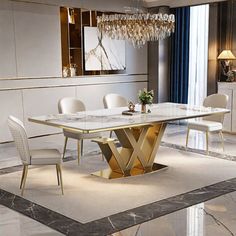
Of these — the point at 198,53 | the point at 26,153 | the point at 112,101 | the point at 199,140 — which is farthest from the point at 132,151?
the point at 198,53

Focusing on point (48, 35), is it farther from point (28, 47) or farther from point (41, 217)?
point (41, 217)

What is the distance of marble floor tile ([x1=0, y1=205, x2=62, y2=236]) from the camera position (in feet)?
10.7

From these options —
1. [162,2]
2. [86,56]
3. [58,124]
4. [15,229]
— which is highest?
[162,2]

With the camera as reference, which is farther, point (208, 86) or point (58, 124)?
point (208, 86)

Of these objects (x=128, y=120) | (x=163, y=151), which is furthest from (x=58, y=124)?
(x=163, y=151)

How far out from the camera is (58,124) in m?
4.37

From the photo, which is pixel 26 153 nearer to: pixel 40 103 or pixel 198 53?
pixel 40 103

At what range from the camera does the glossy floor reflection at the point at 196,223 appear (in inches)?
127

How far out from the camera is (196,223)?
→ 341 centimetres

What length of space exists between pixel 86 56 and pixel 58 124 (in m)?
3.75

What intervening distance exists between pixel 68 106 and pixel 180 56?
12.3 ft

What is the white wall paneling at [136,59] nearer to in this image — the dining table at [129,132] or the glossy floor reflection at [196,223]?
the dining table at [129,132]

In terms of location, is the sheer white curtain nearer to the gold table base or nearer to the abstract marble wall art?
the abstract marble wall art

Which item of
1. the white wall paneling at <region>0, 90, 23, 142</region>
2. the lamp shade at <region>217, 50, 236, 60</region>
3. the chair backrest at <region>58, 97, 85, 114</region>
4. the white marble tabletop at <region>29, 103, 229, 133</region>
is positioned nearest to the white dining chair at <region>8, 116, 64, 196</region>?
the white marble tabletop at <region>29, 103, 229, 133</region>
